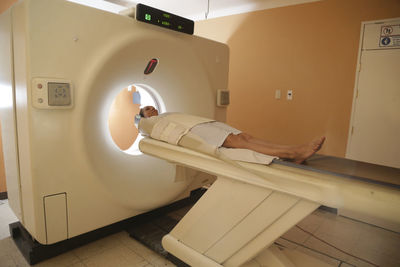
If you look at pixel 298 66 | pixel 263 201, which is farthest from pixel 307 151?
pixel 298 66

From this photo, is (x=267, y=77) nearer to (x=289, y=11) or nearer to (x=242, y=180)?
(x=289, y=11)

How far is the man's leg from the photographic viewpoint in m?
1.18

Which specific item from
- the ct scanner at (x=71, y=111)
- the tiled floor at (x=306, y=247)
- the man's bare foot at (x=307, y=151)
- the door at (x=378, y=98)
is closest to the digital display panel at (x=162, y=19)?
the ct scanner at (x=71, y=111)

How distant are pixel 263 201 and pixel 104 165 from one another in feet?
2.92

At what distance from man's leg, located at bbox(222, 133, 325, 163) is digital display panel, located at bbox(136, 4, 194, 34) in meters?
0.82

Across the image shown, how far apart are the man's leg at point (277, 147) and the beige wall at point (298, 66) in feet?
5.05

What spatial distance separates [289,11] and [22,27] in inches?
95.9

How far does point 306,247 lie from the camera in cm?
179

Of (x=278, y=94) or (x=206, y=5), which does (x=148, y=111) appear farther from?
(x=206, y=5)

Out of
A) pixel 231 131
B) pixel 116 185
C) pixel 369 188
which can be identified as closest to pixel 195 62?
pixel 231 131

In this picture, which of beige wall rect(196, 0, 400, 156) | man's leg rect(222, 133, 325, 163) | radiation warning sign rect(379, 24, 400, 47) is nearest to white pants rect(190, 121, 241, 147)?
man's leg rect(222, 133, 325, 163)

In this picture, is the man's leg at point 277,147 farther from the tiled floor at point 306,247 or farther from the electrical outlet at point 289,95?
the electrical outlet at point 289,95

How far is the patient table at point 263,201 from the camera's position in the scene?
0.89 metres

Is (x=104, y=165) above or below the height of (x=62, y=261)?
above
